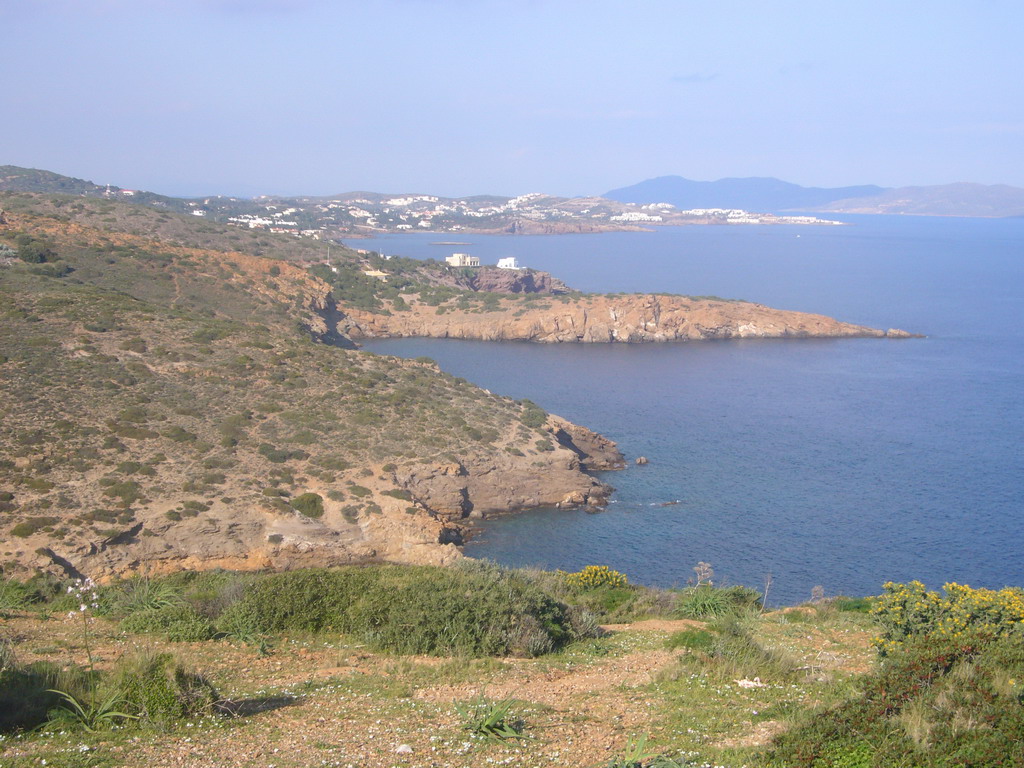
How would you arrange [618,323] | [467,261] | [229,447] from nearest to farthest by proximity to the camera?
[229,447], [618,323], [467,261]

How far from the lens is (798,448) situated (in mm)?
40906

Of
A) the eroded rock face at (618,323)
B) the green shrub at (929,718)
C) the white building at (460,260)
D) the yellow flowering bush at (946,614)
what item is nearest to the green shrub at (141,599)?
the green shrub at (929,718)

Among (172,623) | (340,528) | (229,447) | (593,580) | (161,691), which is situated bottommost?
(340,528)

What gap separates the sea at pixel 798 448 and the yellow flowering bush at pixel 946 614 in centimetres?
840

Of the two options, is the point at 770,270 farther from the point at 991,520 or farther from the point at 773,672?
the point at 773,672

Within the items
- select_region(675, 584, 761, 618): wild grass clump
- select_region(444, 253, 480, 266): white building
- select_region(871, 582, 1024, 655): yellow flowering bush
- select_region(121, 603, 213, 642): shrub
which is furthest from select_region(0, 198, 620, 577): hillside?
select_region(444, 253, 480, 266): white building

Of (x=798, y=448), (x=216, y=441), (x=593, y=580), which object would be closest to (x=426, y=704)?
(x=593, y=580)

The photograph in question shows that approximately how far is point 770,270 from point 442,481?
10763 centimetres

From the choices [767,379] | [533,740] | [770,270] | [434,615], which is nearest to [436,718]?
[533,740]

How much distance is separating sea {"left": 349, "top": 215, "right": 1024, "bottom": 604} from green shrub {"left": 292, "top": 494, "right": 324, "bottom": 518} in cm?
519

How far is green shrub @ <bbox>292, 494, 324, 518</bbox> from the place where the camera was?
26.3 m

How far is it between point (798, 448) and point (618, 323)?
36.9m

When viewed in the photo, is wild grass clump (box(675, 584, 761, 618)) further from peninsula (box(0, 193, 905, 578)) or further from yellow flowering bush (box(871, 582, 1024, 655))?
peninsula (box(0, 193, 905, 578))

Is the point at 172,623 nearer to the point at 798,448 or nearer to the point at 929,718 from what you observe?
the point at 929,718
